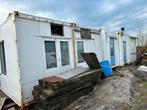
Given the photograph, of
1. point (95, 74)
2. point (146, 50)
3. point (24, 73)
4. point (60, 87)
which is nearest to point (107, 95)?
point (95, 74)

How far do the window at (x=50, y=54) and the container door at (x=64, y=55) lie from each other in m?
0.23

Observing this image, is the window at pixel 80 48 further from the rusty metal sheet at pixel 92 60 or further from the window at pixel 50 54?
the window at pixel 50 54

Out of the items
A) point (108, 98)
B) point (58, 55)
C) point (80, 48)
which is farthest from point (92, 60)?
point (108, 98)

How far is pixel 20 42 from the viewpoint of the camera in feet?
14.1

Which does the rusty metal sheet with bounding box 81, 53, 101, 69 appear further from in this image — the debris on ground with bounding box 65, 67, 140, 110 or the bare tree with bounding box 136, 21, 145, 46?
the bare tree with bounding box 136, 21, 145, 46

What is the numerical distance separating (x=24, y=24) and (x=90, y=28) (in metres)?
3.81

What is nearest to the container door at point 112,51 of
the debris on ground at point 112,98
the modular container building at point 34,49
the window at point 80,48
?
the modular container building at point 34,49

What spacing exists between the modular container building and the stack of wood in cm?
48

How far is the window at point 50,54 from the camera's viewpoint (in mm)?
5078

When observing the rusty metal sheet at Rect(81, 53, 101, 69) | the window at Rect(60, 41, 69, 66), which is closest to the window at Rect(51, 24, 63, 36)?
the window at Rect(60, 41, 69, 66)

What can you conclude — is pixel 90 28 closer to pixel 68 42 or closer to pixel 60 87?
pixel 68 42

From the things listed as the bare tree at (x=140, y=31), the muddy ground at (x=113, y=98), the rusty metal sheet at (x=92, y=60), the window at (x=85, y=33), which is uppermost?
the bare tree at (x=140, y=31)

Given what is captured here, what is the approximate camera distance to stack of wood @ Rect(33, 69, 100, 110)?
3.96 metres

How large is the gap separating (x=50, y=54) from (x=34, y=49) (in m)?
0.70
